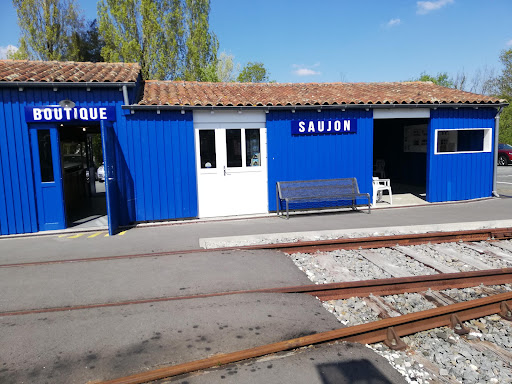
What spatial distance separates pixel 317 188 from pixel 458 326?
6420mm

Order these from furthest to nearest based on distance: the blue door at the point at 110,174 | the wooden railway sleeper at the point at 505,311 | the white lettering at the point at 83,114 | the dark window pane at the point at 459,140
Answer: the dark window pane at the point at 459,140 → the white lettering at the point at 83,114 → the blue door at the point at 110,174 → the wooden railway sleeper at the point at 505,311

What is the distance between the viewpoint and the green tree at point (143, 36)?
25.2 m

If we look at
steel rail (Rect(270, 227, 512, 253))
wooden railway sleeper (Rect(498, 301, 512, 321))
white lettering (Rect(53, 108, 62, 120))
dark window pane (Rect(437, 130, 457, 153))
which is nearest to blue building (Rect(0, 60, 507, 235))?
white lettering (Rect(53, 108, 62, 120))

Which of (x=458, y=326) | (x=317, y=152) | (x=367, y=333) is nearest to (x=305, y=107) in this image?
(x=317, y=152)

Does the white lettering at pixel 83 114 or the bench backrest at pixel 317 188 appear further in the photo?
the bench backrest at pixel 317 188

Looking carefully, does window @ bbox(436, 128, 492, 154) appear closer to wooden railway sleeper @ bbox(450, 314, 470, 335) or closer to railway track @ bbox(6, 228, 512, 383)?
railway track @ bbox(6, 228, 512, 383)

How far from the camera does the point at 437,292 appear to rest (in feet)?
16.4

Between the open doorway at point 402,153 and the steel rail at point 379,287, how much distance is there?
8.01 m

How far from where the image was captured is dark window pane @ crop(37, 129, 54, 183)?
8.84m

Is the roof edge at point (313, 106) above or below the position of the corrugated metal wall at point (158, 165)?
above

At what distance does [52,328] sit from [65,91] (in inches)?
259

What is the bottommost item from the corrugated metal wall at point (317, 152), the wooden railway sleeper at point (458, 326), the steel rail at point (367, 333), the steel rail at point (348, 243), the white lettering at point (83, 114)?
the wooden railway sleeper at point (458, 326)

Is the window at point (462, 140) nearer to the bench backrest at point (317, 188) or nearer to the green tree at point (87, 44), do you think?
the bench backrest at point (317, 188)

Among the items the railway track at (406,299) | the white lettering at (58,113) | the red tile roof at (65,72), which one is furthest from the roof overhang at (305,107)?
the railway track at (406,299)
